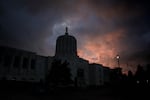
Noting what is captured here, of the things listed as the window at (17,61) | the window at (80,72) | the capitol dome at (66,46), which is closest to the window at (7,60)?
the window at (17,61)

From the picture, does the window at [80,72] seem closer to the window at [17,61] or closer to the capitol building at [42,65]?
the capitol building at [42,65]

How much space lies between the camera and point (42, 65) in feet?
151

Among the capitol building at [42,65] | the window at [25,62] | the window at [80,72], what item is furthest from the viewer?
the window at [80,72]

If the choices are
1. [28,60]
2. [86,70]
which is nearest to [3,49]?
[28,60]

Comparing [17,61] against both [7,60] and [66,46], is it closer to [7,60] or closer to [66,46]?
[7,60]

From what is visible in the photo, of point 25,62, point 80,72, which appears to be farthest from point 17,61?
point 80,72

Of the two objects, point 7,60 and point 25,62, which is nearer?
point 7,60

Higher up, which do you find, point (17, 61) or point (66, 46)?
point (66, 46)

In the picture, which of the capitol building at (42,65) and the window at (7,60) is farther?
the capitol building at (42,65)

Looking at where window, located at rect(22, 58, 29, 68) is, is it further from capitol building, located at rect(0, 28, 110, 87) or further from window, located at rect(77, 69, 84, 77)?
window, located at rect(77, 69, 84, 77)

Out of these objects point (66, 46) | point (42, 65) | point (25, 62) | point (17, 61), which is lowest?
point (42, 65)

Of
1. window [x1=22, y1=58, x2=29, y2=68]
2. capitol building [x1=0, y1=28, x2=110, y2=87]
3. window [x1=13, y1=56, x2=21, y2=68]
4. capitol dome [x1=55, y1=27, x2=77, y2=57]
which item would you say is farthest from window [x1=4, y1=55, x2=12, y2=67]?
capitol dome [x1=55, y1=27, x2=77, y2=57]

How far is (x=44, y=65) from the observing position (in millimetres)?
46625

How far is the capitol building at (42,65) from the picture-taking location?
39.2 m
